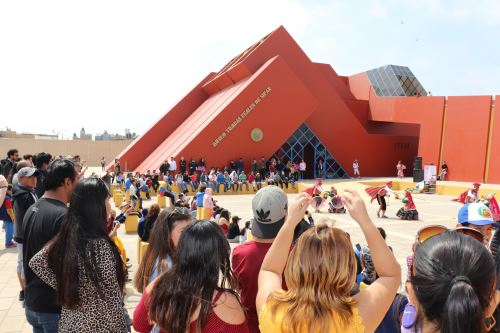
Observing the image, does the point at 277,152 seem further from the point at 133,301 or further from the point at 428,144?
the point at 133,301

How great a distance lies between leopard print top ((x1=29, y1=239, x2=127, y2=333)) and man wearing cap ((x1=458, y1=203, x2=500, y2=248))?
106 inches

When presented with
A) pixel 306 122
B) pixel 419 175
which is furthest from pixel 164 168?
pixel 419 175

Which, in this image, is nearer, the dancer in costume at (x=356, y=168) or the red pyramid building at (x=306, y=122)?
the red pyramid building at (x=306, y=122)

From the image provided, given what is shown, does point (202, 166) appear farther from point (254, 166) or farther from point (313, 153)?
point (313, 153)

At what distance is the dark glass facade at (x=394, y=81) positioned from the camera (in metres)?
26.1

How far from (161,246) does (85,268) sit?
2.87ft

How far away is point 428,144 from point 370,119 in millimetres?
4732

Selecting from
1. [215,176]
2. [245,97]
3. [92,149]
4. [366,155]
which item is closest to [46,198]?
[215,176]

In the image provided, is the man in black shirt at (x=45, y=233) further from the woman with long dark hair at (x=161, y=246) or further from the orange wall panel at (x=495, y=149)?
the orange wall panel at (x=495, y=149)

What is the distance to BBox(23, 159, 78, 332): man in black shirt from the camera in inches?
90.0

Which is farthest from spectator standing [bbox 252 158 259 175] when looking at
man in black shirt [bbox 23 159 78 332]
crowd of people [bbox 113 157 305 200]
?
man in black shirt [bbox 23 159 78 332]

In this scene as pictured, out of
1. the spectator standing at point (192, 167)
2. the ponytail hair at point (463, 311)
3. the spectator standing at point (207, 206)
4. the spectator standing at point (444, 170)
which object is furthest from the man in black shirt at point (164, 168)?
the ponytail hair at point (463, 311)

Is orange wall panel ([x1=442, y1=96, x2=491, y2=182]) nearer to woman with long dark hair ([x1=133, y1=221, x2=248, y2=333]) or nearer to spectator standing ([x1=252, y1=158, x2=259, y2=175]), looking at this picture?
spectator standing ([x1=252, y1=158, x2=259, y2=175])

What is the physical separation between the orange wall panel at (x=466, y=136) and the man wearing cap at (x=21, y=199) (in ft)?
69.5
